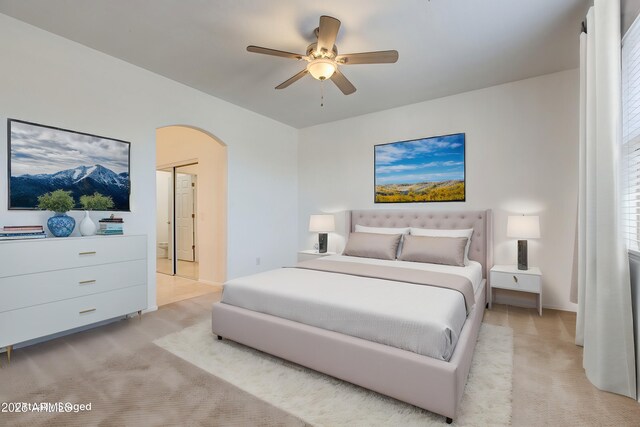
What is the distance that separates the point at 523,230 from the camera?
3.26m

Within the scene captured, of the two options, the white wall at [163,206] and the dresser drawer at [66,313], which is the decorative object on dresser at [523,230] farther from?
the white wall at [163,206]

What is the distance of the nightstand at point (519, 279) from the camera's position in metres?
3.14

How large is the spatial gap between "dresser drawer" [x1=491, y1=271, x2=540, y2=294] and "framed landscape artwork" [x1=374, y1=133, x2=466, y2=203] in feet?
3.66

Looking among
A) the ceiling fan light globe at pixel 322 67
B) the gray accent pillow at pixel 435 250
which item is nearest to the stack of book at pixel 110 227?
the ceiling fan light globe at pixel 322 67

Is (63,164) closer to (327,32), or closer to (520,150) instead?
(327,32)

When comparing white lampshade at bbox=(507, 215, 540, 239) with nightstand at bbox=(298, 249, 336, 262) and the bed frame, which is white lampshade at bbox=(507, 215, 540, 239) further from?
nightstand at bbox=(298, 249, 336, 262)

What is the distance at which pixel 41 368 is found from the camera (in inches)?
85.0

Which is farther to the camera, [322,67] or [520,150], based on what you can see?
[520,150]

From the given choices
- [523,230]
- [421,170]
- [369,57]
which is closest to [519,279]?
[523,230]

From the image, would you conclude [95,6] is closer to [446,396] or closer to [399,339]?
[399,339]

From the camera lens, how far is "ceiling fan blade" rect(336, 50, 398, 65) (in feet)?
7.75

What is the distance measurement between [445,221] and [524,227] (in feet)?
3.04

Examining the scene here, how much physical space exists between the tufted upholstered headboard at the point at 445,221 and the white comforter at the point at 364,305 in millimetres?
1023

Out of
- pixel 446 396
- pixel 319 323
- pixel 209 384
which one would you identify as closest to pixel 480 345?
pixel 446 396
